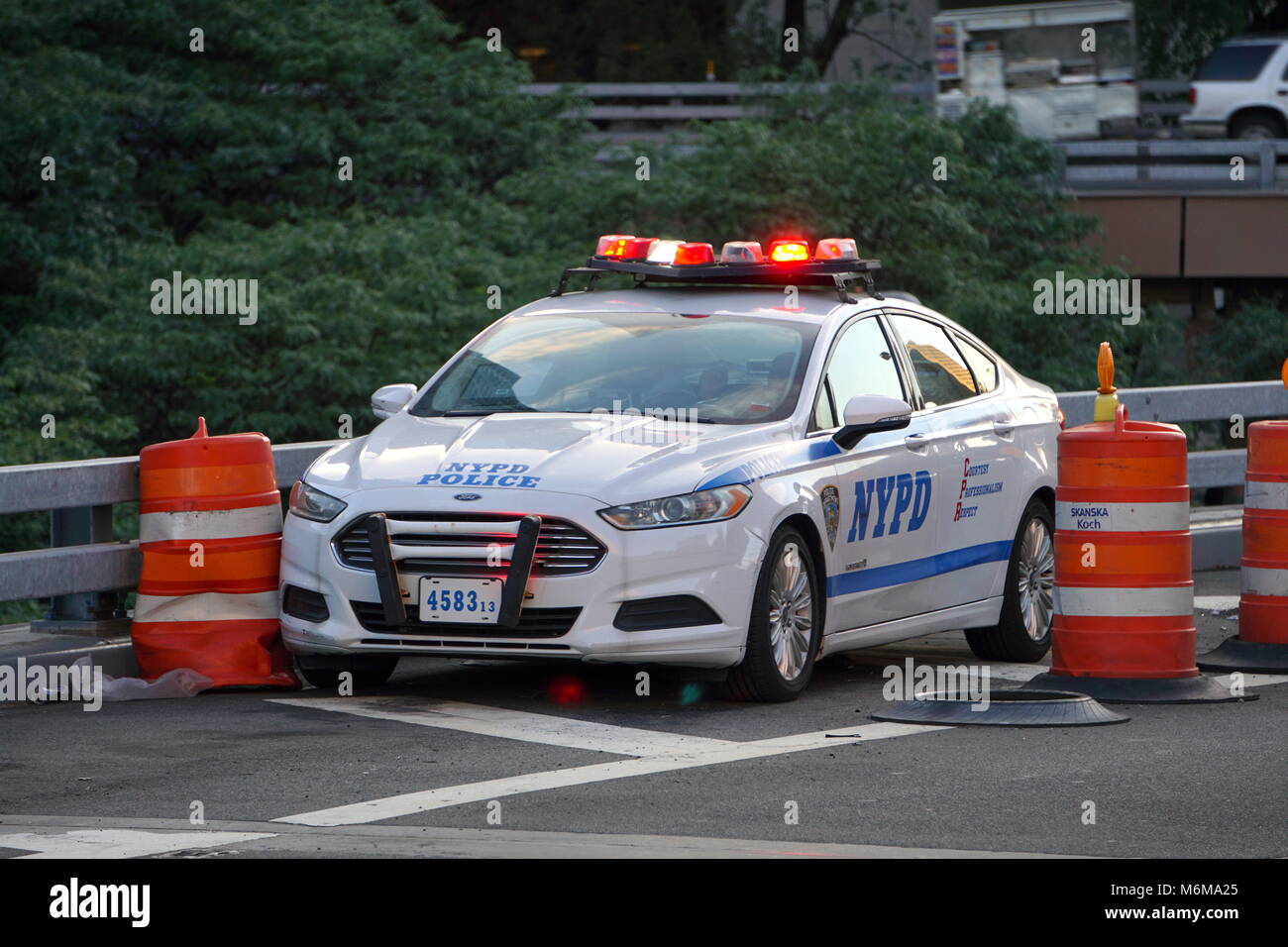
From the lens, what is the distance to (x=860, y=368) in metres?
10.2

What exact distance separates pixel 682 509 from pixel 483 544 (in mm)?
755

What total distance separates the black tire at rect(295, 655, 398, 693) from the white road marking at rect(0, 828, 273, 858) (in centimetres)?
286

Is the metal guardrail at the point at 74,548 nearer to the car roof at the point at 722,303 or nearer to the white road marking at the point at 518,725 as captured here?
the white road marking at the point at 518,725

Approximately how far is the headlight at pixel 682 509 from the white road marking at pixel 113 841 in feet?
8.49

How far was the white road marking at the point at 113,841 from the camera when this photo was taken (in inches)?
242

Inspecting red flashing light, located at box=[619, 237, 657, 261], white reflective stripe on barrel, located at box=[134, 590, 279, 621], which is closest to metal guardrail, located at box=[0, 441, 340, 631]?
white reflective stripe on barrel, located at box=[134, 590, 279, 621]

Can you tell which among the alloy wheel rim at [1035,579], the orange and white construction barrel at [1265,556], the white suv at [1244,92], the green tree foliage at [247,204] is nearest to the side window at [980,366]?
the alloy wheel rim at [1035,579]

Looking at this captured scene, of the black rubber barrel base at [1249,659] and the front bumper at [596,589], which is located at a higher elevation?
the front bumper at [596,589]

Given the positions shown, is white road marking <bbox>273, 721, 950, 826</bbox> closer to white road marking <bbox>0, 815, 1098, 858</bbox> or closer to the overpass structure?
white road marking <bbox>0, 815, 1098, 858</bbox>

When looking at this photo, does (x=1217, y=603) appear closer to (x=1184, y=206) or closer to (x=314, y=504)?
(x=314, y=504)

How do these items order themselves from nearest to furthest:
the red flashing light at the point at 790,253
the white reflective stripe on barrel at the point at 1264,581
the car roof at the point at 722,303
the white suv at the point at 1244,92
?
Result: the car roof at the point at 722,303
the white reflective stripe on barrel at the point at 1264,581
the red flashing light at the point at 790,253
the white suv at the point at 1244,92
